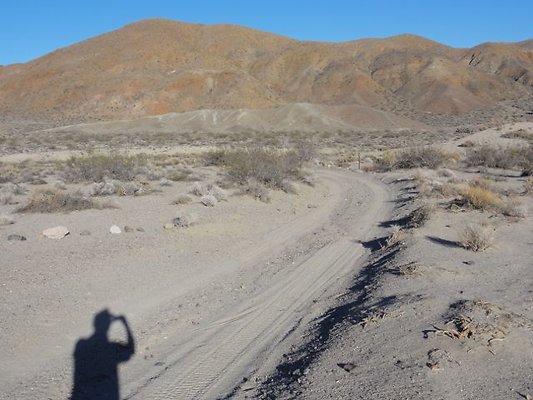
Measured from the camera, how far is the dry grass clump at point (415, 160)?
29453mm

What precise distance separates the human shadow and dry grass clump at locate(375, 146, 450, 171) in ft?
78.9

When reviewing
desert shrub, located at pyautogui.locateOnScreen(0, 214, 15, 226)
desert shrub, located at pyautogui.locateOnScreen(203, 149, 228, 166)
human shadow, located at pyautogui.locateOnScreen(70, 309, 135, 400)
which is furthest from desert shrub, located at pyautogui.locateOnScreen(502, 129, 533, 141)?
human shadow, located at pyautogui.locateOnScreen(70, 309, 135, 400)

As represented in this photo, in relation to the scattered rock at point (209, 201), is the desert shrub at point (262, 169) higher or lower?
higher

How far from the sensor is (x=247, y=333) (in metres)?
7.90

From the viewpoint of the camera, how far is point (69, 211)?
16359mm

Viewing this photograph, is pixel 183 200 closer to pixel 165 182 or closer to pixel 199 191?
pixel 199 191

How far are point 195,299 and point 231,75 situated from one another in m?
95.0

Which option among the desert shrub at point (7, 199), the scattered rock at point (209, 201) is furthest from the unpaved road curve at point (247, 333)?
the desert shrub at point (7, 199)

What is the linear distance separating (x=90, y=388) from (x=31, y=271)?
4757mm

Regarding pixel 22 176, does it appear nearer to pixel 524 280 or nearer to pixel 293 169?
pixel 293 169

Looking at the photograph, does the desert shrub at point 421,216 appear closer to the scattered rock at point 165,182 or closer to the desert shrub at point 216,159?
the scattered rock at point 165,182

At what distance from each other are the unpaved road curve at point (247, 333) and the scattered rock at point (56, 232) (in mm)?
4876

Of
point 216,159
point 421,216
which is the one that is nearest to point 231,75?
point 216,159

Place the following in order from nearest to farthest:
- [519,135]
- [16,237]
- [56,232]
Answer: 1. [16,237]
2. [56,232]
3. [519,135]
